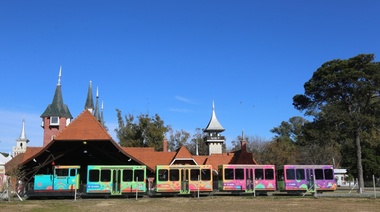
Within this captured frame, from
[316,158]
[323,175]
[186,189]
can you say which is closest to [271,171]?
[323,175]

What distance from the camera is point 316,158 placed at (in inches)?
2227

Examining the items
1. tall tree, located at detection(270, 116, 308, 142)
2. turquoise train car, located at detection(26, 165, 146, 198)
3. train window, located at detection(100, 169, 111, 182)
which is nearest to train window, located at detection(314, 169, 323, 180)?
turquoise train car, located at detection(26, 165, 146, 198)

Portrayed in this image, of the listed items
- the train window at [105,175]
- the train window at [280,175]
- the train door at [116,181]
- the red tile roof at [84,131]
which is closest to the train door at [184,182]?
the train door at [116,181]

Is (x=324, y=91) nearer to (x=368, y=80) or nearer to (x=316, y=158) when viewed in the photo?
(x=368, y=80)

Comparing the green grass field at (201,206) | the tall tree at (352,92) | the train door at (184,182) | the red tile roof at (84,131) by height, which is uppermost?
the tall tree at (352,92)

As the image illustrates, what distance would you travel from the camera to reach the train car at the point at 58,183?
27.4 metres

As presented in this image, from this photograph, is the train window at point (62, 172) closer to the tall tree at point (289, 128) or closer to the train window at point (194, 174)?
the train window at point (194, 174)

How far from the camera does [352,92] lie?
110 ft

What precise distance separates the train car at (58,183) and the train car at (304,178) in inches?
592

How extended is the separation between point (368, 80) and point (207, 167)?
15.7m

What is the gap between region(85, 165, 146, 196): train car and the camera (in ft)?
Answer: 87.9

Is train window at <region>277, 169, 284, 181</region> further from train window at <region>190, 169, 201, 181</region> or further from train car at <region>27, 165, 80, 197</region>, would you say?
train car at <region>27, 165, 80, 197</region>

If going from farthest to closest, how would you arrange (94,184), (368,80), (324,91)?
(324,91) < (368,80) < (94,184)

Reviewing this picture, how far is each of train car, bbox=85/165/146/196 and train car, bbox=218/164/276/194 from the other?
611 cm
